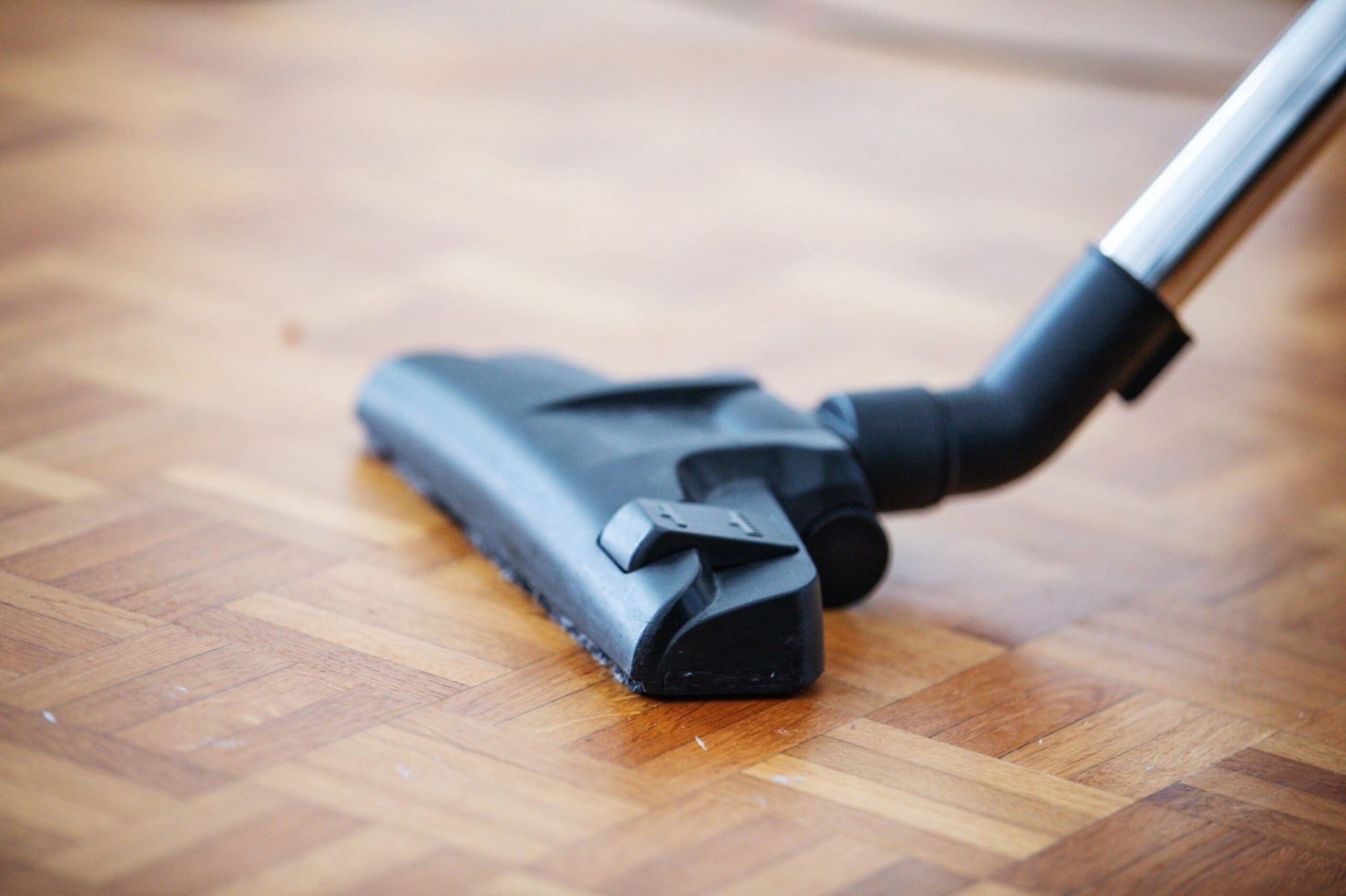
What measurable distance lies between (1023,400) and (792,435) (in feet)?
0.53

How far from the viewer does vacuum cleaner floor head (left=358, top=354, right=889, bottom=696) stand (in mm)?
785

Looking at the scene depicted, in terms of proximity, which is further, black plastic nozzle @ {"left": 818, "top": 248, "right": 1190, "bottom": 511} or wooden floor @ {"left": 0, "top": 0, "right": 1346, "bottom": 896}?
black plastic nozzle @ {"left": 818, "top": 248, "right": 1190, "bottom": 511}

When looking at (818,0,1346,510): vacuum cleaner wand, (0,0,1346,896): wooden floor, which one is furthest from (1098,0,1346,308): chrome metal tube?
(0,0,1346,896): wooden floor

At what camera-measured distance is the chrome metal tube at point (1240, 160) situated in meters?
0.91

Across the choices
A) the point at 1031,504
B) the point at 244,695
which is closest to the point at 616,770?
the point at 244,695

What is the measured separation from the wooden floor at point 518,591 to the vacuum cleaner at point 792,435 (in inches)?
1.6

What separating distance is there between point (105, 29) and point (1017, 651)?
165cm

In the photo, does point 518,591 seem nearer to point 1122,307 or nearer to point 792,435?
point 792,435

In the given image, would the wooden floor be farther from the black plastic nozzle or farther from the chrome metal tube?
the chrome metal tube

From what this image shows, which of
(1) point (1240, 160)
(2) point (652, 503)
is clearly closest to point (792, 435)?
(2) point (652, 503)

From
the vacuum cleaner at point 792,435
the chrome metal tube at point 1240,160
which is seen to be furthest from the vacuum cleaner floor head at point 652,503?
the chrome metal tube at point 1240,160

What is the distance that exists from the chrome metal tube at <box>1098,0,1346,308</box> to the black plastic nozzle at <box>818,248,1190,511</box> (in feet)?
0.08

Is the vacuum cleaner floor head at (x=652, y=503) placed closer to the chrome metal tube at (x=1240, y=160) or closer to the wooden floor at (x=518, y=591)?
the wooden floor at (x=518, y=591)

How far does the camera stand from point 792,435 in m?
0.91
